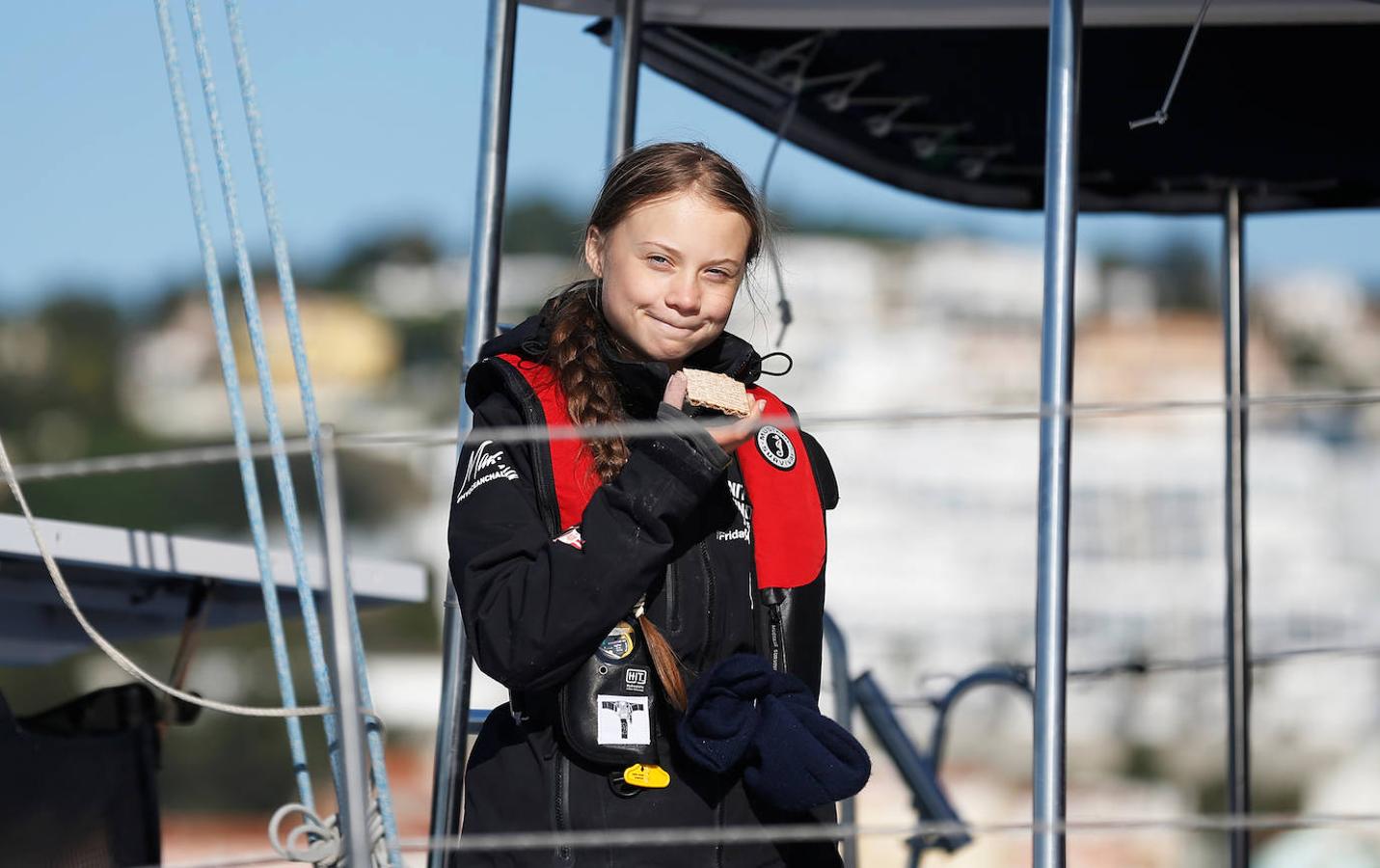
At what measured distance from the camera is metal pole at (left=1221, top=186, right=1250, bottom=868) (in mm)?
3307

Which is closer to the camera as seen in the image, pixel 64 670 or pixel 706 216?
pixel 706 216

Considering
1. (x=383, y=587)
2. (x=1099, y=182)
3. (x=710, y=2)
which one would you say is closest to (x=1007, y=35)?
(x=710, y=2)

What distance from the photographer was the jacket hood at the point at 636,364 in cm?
128

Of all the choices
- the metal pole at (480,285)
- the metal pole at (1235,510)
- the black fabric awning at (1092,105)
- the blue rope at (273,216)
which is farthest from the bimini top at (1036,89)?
the blue rope at (273,216)

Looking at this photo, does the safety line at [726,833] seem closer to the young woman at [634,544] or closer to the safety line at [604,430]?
the young woman at [634,544]

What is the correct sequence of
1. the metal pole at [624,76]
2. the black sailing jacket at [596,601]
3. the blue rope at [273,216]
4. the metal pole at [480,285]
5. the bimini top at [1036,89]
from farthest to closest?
the bimini top at [1036,89], the metal pole at [624,76], the metal pole at [480,285], the blue rope at [273,216], the black sailing jacket at [596,601]

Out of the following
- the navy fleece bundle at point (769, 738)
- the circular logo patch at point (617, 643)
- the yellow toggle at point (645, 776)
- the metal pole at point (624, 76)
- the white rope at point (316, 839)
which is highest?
the metal pole at point (624, 76)

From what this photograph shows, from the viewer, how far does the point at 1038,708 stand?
1633 millimetres

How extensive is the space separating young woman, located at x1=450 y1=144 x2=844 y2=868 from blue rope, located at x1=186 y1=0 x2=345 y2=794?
0.39 metres

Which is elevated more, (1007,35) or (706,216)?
(1007,35)

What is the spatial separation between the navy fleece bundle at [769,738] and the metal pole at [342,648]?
24cm

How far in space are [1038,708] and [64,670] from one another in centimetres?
2504

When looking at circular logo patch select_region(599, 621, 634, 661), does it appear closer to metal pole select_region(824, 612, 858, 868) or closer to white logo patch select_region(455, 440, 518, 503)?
white logo patch select_region(455, 440, 518, 503)

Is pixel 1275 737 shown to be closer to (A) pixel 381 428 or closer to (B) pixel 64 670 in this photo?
(A) pixel 381 428
